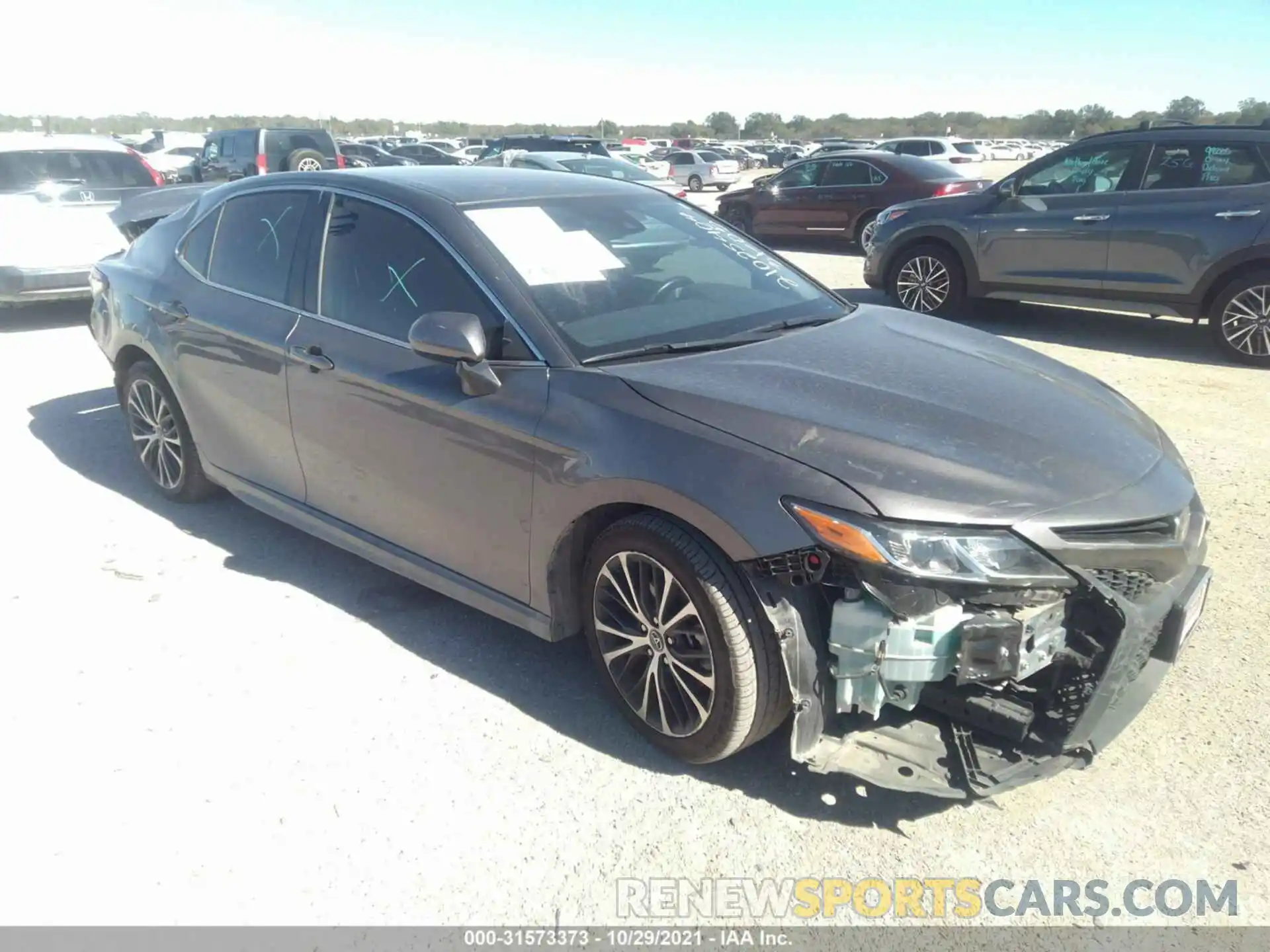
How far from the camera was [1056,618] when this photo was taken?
2492mm

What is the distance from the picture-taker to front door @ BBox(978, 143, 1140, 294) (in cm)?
836

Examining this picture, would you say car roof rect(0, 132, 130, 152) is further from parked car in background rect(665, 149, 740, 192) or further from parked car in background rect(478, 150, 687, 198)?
parked car in background rect(665, 149, 740, 192)

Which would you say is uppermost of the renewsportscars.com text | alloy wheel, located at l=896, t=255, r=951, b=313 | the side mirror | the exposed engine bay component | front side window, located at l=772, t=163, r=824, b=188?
front side window, located at l=772, t=163, r=824, b=188

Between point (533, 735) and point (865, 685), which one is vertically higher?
point (865, 685)

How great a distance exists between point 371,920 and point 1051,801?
6.36ft

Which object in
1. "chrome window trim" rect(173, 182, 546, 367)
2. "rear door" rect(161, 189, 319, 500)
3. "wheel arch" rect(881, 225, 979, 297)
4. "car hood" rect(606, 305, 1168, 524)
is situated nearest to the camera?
"car hood" rect(606, 305, 1168, 524)

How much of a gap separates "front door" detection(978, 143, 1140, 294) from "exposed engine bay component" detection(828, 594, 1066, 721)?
6.98 m

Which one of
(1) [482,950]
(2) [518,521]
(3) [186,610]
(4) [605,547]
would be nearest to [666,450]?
(4) [605,547]

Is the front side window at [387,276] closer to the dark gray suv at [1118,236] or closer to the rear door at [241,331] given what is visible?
the rear door at [241,331]

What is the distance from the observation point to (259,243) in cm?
423

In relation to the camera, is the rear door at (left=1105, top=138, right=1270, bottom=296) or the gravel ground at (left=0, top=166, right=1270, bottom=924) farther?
the rear door at (left=1105, top=138, right=1270, bottom=296)

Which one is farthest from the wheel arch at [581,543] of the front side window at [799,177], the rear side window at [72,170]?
the front side window at [799,177]

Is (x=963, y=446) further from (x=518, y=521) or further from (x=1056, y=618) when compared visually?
(x=518, y=521)

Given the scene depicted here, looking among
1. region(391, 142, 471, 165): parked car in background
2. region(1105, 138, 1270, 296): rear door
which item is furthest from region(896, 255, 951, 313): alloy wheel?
region(391, 142, 471, 165): parked car in background
